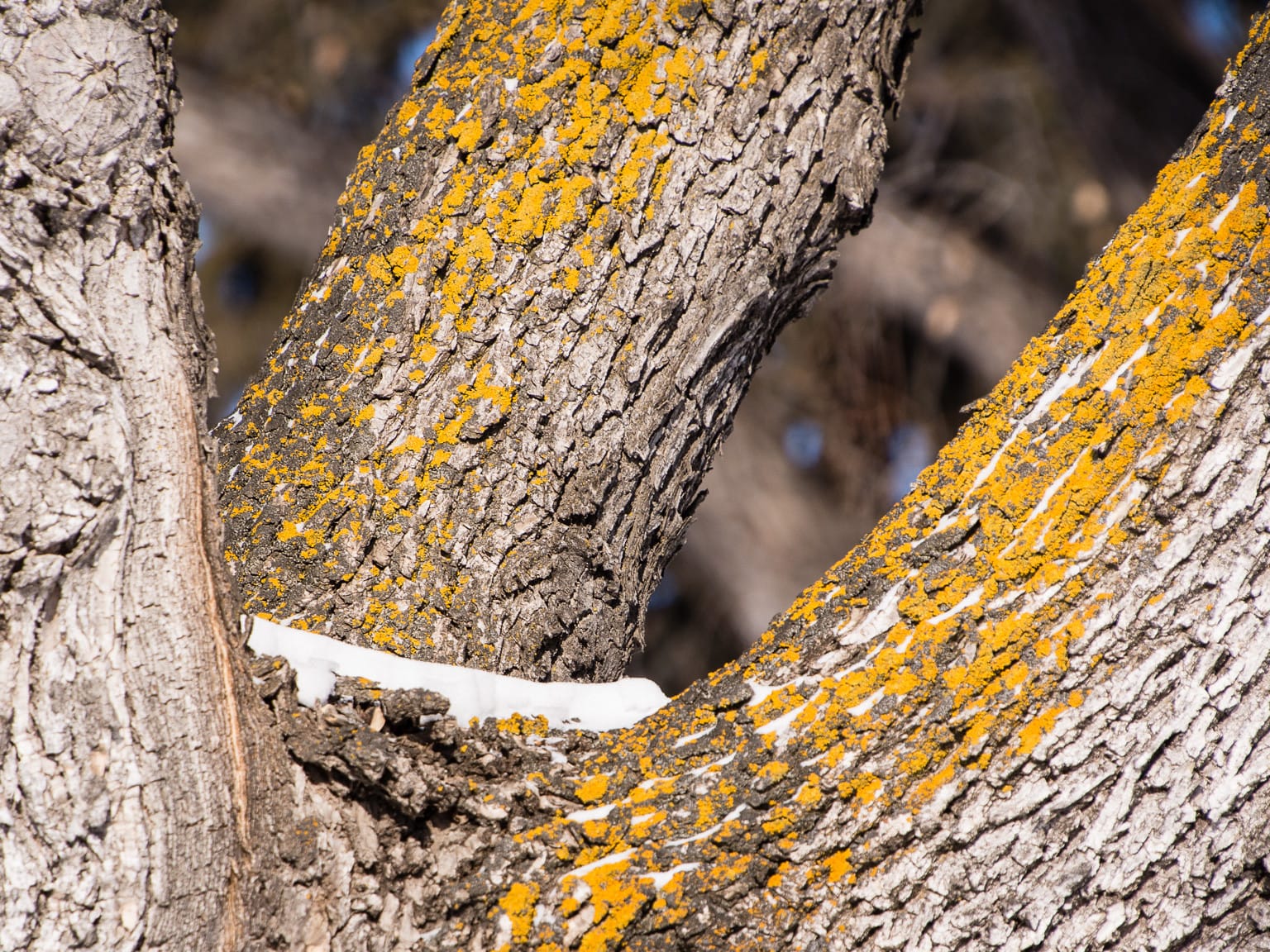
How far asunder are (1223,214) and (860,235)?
380 cm

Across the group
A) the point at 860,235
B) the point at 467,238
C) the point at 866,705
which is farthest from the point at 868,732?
the point at 860,235

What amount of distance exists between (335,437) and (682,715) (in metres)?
0.54

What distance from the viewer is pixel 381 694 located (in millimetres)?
1022

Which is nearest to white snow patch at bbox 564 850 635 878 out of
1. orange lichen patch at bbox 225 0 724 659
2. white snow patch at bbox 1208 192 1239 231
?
orange lichen patch at bbox 225 0 724 659

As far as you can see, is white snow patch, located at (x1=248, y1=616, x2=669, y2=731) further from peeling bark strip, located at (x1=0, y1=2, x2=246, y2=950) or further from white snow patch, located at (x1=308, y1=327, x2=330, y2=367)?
white snow patch, located at (x1=308, y1=327, x2=330, y2=367)

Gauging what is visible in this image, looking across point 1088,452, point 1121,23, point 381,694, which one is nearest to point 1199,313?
point 1088,452

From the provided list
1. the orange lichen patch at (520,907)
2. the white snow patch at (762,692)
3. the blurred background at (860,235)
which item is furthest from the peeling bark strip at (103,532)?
the blurred background at (860,235)

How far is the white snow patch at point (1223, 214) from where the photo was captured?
39.6 inches

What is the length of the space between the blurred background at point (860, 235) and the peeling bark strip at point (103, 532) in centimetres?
374

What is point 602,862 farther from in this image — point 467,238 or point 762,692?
point 467,238

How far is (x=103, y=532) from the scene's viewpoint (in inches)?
32.2

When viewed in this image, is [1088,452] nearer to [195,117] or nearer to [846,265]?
[846,265]

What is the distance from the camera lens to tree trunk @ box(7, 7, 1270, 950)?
2.81 ft

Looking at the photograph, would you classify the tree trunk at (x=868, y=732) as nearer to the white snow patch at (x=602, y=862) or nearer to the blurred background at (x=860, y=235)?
the white snow patch at (x=602, y=862)
